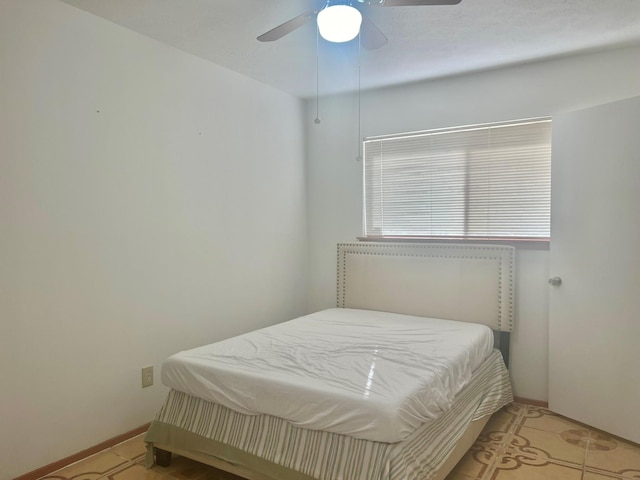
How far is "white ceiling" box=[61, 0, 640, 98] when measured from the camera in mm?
2387

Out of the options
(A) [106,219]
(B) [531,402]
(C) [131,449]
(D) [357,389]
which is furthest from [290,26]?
(B) [531,402]

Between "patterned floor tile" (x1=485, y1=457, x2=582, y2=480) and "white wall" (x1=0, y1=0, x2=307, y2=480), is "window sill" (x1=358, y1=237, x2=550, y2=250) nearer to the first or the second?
"white wall" (x1=0, y1=0, x2=307, y2=480)

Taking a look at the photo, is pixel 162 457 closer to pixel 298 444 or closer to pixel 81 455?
pixel 81 455

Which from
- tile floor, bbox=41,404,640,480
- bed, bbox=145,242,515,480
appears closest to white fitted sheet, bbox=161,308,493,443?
bed, bbox=145,242,515,480

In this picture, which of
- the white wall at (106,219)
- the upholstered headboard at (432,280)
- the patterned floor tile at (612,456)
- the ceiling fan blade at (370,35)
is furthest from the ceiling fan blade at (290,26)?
the patterned floor tile at (612,456)

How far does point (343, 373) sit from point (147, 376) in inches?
55.4

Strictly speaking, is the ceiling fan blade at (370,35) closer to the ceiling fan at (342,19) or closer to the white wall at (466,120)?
the ceiling fan at (342,19)

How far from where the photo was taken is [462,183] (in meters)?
3.56

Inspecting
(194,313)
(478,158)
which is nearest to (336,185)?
(478,158)

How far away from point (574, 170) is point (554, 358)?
124 centimetres

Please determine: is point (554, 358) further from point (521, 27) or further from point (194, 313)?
point (194, 313)

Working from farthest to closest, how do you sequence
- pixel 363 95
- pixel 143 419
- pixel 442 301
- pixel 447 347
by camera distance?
pixel 363 95, pixel 442 301, pixel 143 419, pixel 447 347

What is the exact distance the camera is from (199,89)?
3195 mm

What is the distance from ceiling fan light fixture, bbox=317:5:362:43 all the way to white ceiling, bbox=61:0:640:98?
1.62ft
